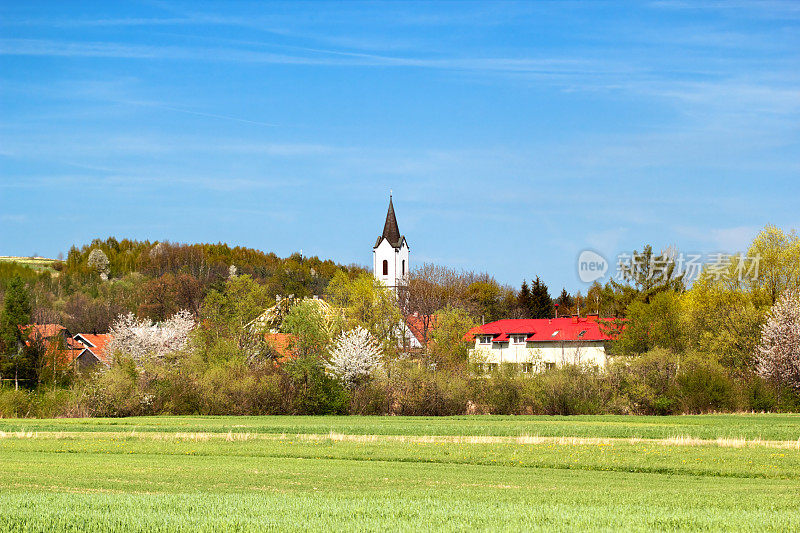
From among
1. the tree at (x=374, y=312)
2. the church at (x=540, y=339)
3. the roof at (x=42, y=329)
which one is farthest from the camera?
the roof at (x=42, y=329)

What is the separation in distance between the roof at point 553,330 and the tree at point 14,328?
49037mm

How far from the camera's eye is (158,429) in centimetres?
4656

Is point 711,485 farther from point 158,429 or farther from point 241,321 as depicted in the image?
point 241,321

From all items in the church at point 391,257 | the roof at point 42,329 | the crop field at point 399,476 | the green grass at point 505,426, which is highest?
the church at point 391,257

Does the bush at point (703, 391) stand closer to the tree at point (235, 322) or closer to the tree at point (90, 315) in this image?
the tree at point (235, 322)

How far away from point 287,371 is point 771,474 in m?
46.2

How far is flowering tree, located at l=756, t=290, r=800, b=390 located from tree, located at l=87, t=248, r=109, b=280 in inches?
5825

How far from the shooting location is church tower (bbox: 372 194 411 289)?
118 meters

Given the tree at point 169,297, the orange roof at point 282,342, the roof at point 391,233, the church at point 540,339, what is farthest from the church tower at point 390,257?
the orange roof at point 282,342

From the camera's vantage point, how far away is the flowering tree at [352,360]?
67.5m

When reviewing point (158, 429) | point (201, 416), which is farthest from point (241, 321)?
point (158, 429)

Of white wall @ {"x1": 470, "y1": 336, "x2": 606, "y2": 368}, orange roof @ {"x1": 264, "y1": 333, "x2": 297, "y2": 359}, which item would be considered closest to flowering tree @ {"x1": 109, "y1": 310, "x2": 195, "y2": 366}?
orange roof @ {"x1": 264, "y1": 333, "x2": 297, "y2": 359}

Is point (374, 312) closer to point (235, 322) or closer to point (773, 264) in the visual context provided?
point (235, 322)

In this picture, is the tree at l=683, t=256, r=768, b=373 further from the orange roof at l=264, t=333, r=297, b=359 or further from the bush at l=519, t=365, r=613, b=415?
the orange roof at l=264, t=333, r=297, b=359
